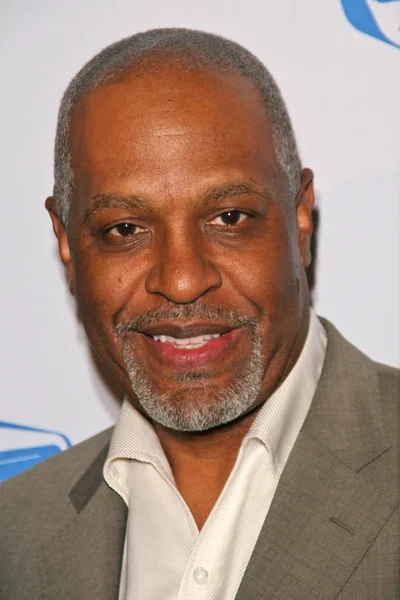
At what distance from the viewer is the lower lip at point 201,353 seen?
7.06 ft

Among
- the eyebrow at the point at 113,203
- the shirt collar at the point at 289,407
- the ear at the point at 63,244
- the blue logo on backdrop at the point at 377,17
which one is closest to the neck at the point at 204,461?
the shirt collar at the point at 289,407

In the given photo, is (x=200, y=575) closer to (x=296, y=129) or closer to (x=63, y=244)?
(x=63, y=244)

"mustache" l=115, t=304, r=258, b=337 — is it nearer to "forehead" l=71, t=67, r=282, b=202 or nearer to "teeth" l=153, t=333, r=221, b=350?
"teeth" l=153, t=333, r=221, b=350

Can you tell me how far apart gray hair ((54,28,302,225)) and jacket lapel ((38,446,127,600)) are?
0.82 m

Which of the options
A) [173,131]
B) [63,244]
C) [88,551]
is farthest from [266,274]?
[88,551]

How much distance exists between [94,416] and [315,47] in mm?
1456

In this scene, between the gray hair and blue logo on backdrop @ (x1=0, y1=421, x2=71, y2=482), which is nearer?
the gray hair

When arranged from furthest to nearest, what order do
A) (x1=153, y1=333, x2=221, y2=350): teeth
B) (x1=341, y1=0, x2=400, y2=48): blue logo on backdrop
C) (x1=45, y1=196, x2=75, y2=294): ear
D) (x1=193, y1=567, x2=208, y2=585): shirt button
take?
(x1=341, y1=0, x2=400, y2=48): blue logo on backdrop < (x1=45, y1=196, x2=75, y2=294): ear < (x1=153, y1=333, x2=221, y2=350): teeth < (x1=193, y1=567, x2=208, y2=585): shirt button

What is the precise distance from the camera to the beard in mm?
2117

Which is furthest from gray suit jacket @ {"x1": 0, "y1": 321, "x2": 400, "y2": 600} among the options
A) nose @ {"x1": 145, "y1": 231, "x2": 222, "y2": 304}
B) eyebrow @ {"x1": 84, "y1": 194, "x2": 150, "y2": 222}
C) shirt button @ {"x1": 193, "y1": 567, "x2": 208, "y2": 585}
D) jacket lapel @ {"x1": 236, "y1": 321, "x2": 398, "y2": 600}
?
eyebrow @ {"x1": 84, "y1": 194, "x2": 150, "y2": 222}

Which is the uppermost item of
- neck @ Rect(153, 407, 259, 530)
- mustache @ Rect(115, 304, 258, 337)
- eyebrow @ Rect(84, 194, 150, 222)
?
eyebrow @ Rect(84, 194, 150, 222)

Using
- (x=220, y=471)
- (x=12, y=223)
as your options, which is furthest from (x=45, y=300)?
(x=220, y=471)

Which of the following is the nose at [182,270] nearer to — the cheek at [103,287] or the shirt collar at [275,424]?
the cheek at [103,287]

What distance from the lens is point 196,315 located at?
2094mm
